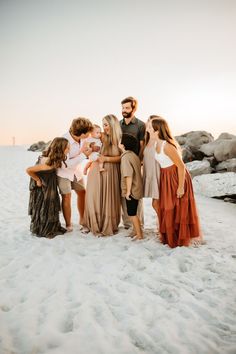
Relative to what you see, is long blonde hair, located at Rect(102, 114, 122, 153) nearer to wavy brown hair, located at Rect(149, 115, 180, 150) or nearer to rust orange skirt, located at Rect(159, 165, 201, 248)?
wavy brown hair, located at Rect(149, 115, 180, 150)

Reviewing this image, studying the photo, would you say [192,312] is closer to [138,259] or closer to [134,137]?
[138,259]

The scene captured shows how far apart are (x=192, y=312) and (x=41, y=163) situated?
3.05m

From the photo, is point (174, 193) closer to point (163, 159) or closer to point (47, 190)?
point (163, 159)

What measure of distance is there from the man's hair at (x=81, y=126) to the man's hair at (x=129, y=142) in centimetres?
56

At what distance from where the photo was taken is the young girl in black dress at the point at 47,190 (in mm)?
4429

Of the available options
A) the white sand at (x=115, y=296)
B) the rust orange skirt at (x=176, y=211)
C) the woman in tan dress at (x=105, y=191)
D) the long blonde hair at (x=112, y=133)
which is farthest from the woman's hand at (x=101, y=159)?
the white sand at (x=115, y=296)

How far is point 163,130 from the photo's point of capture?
3.90 metres

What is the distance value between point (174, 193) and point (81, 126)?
1.74 meters

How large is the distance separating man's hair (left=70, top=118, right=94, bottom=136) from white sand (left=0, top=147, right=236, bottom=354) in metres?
1.63

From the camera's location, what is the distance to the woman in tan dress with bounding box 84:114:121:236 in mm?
4434

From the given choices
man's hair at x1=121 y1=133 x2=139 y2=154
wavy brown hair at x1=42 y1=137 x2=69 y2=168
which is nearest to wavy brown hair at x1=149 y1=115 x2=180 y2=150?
man's hair at x1=121 y1=133 x2=139 y2=154

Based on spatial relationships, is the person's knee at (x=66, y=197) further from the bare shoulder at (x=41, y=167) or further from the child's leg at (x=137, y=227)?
the child's leg at (x=137, y=227)

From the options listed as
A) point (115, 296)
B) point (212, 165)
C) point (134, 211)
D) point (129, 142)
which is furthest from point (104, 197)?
point (212, 165)

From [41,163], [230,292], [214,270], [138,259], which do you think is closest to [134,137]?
[41,163]
